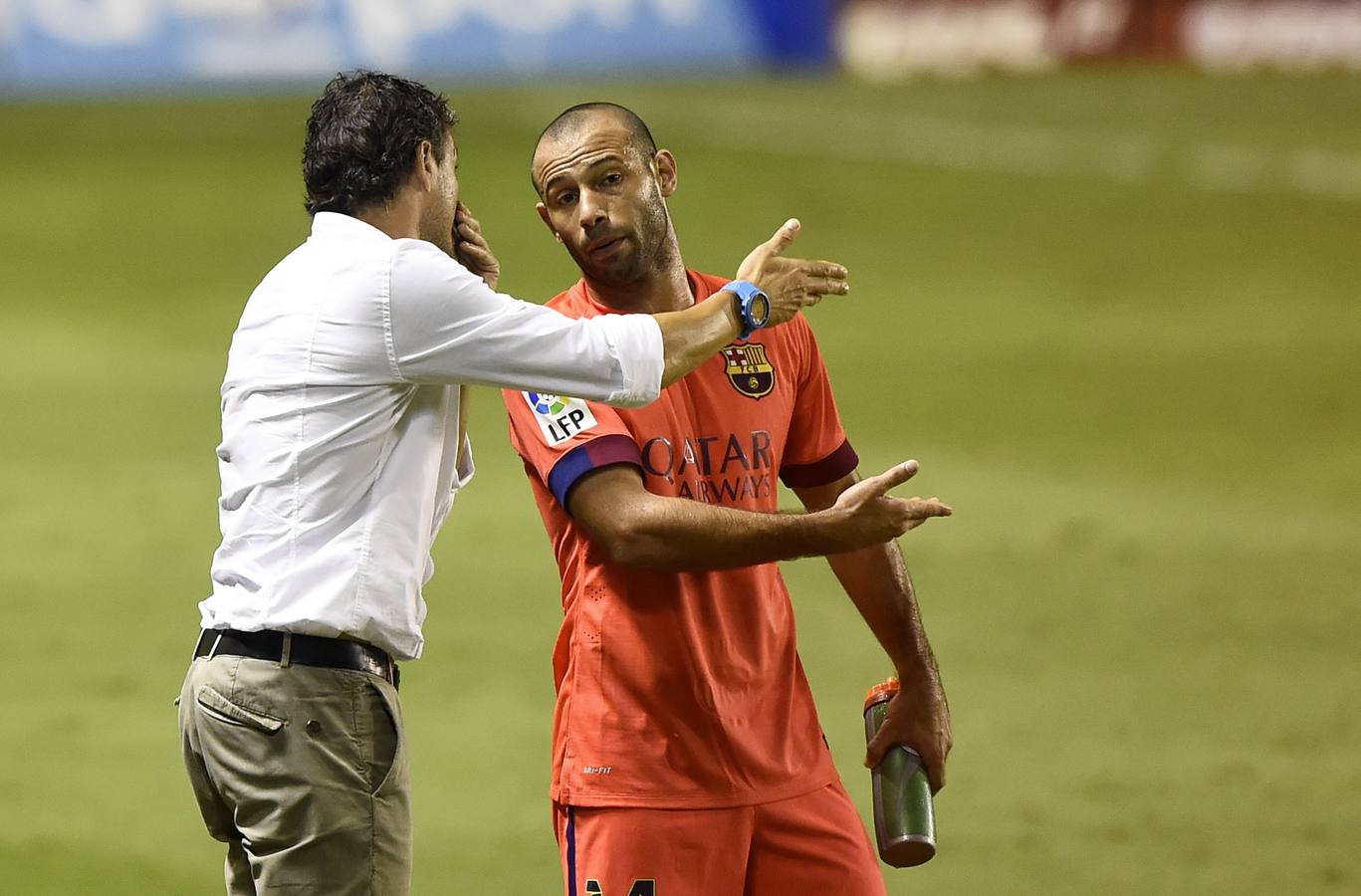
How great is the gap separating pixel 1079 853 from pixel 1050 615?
237cm

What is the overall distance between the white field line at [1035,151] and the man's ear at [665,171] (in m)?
14.9

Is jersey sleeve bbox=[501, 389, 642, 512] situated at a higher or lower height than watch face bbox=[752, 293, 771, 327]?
lower

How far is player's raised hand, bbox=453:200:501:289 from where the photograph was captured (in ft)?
15.8

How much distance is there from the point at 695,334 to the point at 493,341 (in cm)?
47

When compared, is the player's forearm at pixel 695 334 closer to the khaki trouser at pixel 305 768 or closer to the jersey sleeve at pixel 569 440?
the jersey sleeve at pixel 569 440

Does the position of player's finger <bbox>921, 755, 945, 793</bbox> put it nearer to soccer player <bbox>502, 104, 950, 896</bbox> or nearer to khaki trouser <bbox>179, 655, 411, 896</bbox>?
soccer player <bbox>502, 104, 950, 896</bbox>

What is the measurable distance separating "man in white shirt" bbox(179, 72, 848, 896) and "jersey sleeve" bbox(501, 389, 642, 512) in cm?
4

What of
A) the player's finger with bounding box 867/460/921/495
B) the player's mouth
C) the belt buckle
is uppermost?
the player's mouth

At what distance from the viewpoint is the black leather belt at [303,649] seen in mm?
4219

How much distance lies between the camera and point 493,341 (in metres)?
4.11

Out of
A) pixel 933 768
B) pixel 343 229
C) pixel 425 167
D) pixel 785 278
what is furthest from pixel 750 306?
pixel 933 768

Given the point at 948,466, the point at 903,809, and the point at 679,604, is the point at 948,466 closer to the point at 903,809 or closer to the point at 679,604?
the point at 903,809

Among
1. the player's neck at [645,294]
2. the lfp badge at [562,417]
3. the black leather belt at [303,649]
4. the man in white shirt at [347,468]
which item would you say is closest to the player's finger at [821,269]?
the man in white shirt at [347,468]

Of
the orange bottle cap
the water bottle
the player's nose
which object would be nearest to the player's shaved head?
the player's nose
